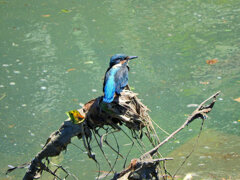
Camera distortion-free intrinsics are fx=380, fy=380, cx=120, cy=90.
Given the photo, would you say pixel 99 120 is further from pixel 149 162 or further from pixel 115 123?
pixel 149 162

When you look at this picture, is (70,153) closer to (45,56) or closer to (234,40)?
(45,56)

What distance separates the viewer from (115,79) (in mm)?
2850

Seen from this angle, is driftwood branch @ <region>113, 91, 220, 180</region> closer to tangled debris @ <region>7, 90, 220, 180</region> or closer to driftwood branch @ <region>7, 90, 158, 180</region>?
tangled debris @ <region>7, 90, 220, 180</region>

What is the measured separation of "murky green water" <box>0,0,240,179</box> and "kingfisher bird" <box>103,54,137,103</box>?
1305 mm

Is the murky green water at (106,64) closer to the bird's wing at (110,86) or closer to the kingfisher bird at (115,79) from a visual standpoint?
the kingfisher bird at (115,79)

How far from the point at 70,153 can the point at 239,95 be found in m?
2.27

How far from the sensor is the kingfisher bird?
2.56m

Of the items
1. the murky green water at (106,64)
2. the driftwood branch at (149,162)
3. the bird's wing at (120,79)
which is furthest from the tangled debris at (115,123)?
the murky green water at (106,64)

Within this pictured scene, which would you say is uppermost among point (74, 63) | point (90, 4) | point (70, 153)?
point (90, 4)

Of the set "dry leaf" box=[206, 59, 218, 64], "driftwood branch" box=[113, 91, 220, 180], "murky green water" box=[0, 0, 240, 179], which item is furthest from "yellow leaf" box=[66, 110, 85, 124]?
"dry leaf" box=[206, 59, 218, 64]

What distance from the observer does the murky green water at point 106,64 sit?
14.7 ft

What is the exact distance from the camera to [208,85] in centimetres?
524

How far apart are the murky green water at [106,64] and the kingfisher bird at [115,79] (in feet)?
4.28

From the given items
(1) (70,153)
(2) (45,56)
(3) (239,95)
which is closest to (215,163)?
(3) (239,95)
